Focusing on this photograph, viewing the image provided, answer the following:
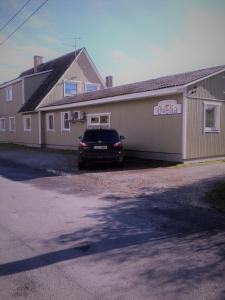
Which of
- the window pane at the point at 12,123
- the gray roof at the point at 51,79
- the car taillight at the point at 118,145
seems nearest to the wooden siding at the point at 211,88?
the car taillight at the point at 118,145

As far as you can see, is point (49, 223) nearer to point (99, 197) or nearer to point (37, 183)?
point (99, 197)

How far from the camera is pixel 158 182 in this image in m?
9.80

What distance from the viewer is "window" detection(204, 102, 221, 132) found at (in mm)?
14922

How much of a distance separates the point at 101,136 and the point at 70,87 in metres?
15.7

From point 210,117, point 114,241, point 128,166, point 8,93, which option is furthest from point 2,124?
point 114,241

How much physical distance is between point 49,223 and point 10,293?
7.97 ft

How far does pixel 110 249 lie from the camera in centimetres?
451

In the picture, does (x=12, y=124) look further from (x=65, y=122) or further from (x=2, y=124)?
(x=65, y=122)

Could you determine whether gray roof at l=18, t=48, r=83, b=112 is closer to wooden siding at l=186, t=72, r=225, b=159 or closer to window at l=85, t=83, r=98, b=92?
window at l=85, t=83, r=98, b=92

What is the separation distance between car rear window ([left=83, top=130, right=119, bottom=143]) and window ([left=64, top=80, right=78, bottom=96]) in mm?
14937

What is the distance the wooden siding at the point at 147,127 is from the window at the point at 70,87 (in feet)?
29.2

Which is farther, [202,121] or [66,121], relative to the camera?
[66,121]

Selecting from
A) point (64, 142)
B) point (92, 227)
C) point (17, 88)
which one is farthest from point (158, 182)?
point (17, 88)

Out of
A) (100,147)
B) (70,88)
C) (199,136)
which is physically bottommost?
(100,147)
